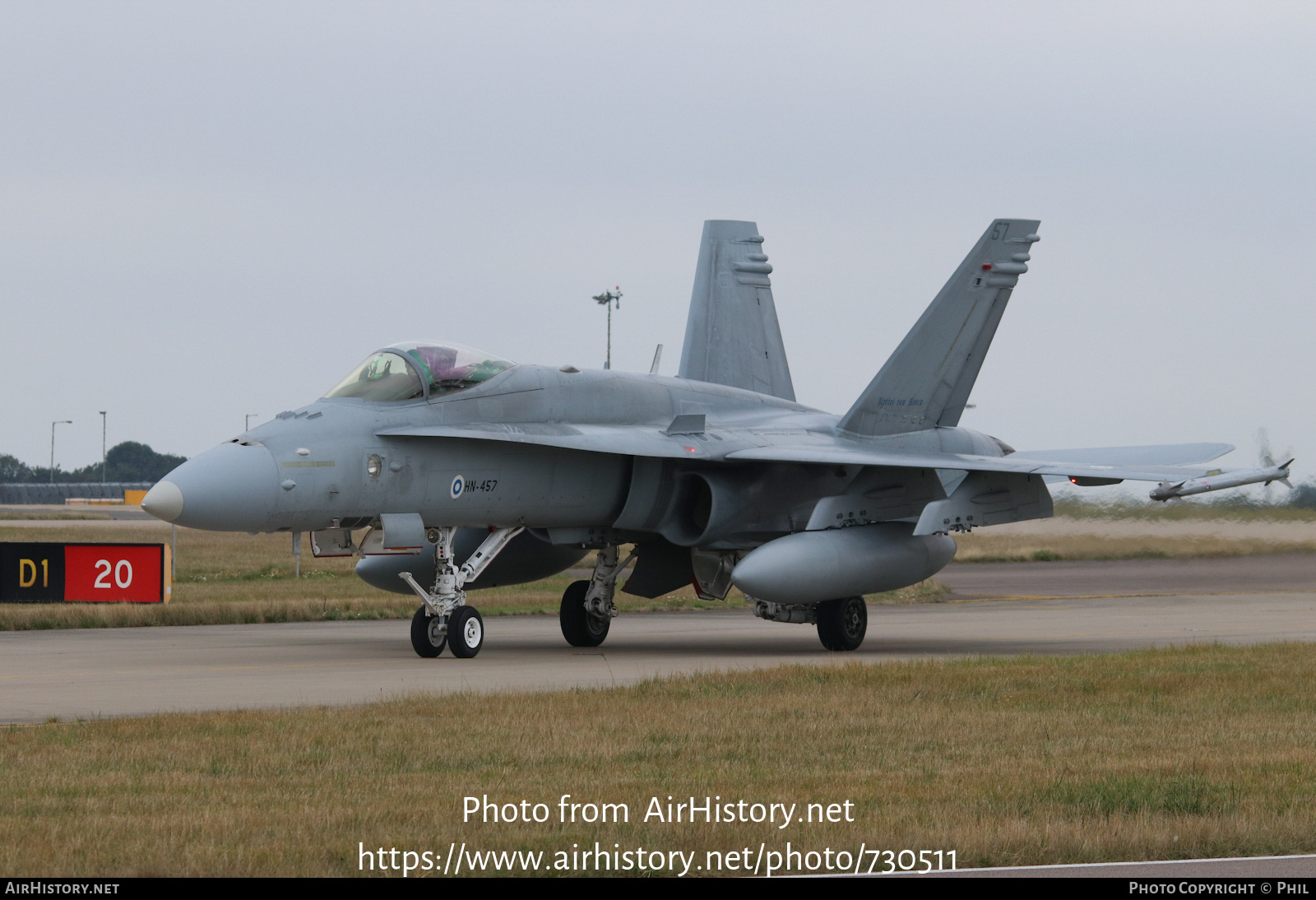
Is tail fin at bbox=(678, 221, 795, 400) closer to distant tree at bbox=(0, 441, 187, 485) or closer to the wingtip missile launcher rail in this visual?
the wingtip missile launcher rail

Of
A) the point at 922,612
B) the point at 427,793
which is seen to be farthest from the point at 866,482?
the point at 427,793

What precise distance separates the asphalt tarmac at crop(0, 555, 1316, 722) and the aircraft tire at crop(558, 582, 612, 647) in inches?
7.4

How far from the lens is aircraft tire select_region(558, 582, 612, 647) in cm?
1767

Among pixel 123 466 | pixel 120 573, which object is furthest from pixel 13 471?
pixel 120 573

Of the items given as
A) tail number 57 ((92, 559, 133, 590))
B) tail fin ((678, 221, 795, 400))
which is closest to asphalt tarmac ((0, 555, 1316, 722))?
tail number 57 ((92, 559, 133, 590))

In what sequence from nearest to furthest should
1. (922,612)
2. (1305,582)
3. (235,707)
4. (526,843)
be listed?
1. (526,843)
2. (235,707)
3. (922,612)
4. (1305,582)

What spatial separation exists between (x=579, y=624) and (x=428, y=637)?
2717mm

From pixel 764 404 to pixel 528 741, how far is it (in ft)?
34.7

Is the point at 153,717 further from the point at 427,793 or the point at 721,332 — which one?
the point at 721,332

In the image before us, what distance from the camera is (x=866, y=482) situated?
57.1ft

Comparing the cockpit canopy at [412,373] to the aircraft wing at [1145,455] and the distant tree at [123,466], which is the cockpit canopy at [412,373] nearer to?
the aircraft wing at [1145,455]

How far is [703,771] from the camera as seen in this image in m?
7.99

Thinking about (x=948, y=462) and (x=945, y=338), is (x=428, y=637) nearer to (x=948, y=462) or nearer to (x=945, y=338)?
(x=948, y=462)

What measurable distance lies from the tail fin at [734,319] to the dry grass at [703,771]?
989 cm
